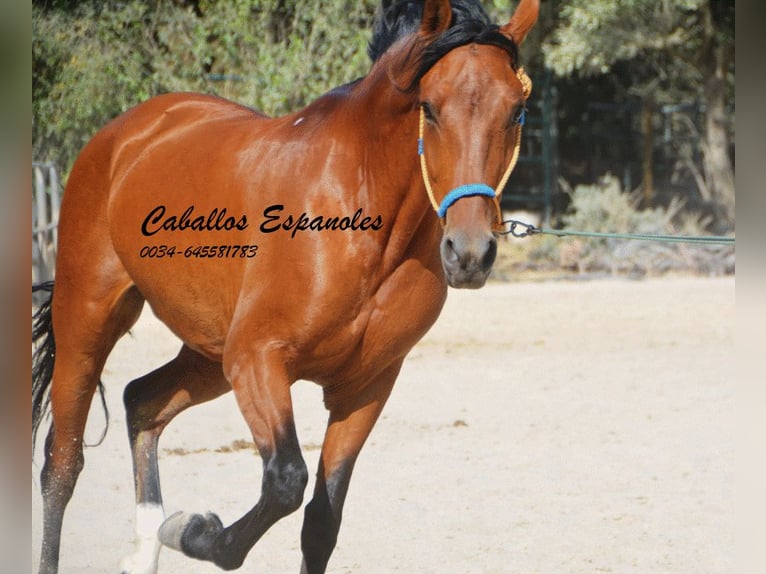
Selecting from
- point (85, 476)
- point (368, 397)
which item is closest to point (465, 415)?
point (85, 476)

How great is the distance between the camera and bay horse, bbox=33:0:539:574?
295cm

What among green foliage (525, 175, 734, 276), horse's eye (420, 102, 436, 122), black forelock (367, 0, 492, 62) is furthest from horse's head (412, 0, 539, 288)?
green foliage (525, 175, 734, 276)

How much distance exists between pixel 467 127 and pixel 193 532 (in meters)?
1.56

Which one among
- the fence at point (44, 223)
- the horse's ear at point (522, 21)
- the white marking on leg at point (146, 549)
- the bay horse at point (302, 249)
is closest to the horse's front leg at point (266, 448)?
the bay horse at point (302, 249)

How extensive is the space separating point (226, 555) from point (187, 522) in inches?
9.3

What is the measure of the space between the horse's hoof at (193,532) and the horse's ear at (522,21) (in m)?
1.74

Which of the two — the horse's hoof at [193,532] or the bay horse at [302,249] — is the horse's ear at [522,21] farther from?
the horse's hoof at [193,532]

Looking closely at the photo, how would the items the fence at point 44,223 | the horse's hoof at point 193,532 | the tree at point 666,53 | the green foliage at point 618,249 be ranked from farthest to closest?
the tree at point 666,53
the green foliage at point 618,249
the fence at point 44,223
the horse's hoof at point 193,532

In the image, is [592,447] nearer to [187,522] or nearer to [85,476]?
[85,476]

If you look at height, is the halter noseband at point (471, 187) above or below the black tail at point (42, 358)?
above

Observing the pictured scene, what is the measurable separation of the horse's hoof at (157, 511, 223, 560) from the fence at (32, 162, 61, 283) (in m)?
6.60

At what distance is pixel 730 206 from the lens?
14797mm

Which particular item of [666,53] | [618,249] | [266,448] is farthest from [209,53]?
[666,53]

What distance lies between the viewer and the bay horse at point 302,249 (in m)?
2.95
